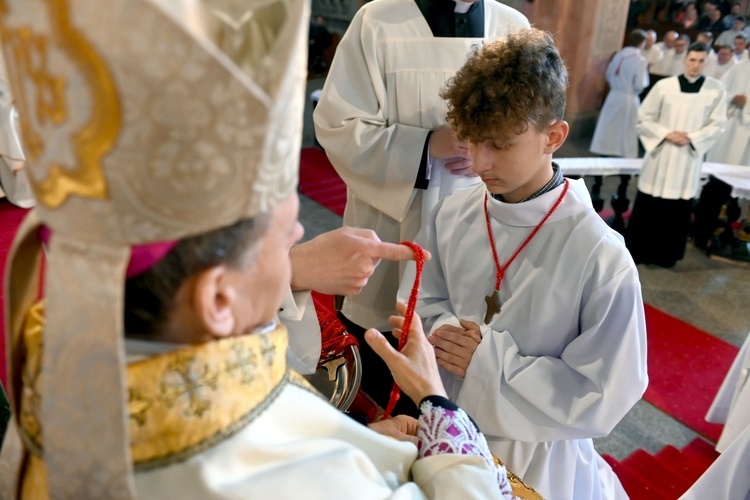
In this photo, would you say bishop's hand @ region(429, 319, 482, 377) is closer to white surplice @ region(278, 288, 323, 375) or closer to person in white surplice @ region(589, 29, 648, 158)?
white surplice @ region(278, 288, 323, 375)

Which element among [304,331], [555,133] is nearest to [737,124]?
[555,133]

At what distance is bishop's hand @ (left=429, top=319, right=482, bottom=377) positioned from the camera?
1.85m

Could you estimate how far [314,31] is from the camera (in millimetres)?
11203

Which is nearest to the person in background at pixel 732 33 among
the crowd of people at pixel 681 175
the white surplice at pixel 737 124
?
the white surplice at pixel 737 124

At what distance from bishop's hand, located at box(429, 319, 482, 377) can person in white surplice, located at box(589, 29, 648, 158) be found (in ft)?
26.0

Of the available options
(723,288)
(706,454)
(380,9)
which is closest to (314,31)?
(723,288)

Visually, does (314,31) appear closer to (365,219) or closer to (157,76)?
(365,219)

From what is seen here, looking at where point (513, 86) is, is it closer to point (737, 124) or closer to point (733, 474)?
point (733, 474)

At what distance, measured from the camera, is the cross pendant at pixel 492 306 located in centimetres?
190

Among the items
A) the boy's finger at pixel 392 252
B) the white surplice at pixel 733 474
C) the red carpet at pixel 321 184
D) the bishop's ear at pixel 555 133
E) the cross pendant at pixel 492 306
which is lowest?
the red carpet at pixel 321 184

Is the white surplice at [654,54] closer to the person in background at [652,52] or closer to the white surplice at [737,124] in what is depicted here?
the person in background at [652,52]

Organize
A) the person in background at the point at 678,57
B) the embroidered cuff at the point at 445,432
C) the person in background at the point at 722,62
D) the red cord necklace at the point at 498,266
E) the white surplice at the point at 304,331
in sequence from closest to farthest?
the embroidered cuff at the point at 445,432 < the white surplice at the point at 304,331 < the red cord necklace at the point at 498,266 < the person in background at the point at 722,62 < the person in background at the point at 678,57

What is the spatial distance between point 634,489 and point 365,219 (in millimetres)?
1706

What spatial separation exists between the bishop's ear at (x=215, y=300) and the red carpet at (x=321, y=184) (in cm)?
583
